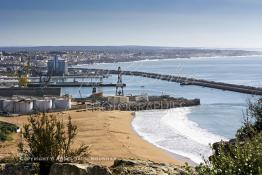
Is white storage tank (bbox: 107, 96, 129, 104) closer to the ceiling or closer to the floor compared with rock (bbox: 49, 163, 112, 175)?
closer to the floor

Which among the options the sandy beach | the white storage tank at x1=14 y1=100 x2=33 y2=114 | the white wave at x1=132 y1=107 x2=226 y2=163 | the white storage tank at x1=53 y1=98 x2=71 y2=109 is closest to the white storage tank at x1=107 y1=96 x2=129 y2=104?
the white wave at x1=132 y1=107 x2=226 y2=163

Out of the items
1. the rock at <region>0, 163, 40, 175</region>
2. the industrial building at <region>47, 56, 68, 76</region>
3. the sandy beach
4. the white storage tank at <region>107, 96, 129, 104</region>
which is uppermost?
the rock at <region>0, 163, 40, 175</region>

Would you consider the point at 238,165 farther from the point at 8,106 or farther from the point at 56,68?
the point at 56,68

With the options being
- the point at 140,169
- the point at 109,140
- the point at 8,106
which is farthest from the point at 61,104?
the point at 140,169

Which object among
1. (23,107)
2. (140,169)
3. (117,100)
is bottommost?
(117,100)

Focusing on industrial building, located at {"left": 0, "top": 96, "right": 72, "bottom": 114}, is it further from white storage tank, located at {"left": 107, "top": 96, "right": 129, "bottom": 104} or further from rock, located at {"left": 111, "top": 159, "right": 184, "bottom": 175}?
rock, located at {"left": 111, "top": 159, "right": 184, "bottom": 175}

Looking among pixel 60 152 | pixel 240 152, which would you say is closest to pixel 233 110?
pixel 60 152

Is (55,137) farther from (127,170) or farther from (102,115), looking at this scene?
(102,115)

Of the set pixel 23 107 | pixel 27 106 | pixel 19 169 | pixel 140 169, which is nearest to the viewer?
pixel 140 169
